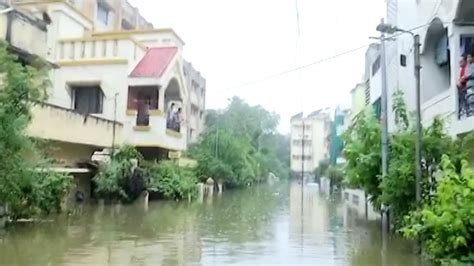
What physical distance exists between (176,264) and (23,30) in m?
12.0

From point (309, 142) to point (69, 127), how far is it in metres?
66.9

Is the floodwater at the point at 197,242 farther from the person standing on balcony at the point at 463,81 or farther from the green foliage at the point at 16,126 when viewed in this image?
the person standing on balcony at the point at 463,81

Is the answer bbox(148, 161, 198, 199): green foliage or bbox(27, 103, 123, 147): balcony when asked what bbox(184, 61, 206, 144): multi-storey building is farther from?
bbox(27, 103, 123, 147): balcony

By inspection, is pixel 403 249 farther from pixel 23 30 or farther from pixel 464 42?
pixel 23 30

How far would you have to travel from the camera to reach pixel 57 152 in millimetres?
19984

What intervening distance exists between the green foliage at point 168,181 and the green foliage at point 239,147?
9119mm

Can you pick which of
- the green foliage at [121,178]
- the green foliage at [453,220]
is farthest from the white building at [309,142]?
the green foliage at [453,220]

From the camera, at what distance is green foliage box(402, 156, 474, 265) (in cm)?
784

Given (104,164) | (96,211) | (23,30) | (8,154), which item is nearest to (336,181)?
(104,164)

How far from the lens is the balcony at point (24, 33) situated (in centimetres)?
1684

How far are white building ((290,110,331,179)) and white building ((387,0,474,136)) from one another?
60380 millimetres

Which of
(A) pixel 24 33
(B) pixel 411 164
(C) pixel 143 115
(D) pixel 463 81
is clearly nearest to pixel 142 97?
(C) pixel 143 115

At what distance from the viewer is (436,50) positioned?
15883 mm

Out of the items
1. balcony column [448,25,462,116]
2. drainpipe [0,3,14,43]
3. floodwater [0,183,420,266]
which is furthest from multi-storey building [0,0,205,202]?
balcony column [448,25,462,116]
